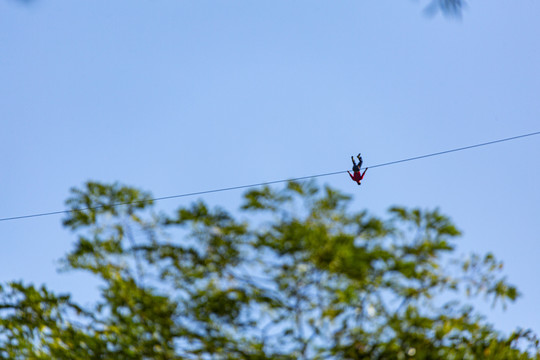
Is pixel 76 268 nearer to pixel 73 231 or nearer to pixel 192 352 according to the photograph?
pixel 73 231

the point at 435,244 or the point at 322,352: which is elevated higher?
the point at 435,244

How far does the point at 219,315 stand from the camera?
10.6 m

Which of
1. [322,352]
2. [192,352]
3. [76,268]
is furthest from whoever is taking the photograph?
[76,268]

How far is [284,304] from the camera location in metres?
10.6

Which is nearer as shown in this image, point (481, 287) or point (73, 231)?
point (481, 287)

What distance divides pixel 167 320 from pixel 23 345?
2838mm

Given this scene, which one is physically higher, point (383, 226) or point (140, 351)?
point (383, 226)

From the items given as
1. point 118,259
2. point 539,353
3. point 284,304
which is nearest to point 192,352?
point 284,304

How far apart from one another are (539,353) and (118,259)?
8.69m

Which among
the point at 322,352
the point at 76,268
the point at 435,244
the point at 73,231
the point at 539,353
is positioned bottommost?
the point at 539,353

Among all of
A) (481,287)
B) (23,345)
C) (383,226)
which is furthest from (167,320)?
(481,287)

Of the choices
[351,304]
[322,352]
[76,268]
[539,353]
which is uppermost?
[76,268]

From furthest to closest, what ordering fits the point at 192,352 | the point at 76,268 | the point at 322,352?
1. the point at 76,268
2. the point at 192,352
3. the point at 322,352

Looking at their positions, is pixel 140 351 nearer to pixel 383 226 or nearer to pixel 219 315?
pixel 219 315
